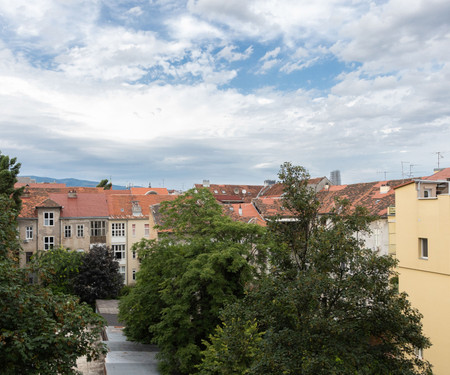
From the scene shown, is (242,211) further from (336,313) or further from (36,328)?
(36,328)

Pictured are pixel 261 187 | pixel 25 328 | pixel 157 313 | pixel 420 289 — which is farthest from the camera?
pixel 261 187

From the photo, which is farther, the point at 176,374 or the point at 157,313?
the point at 157,313

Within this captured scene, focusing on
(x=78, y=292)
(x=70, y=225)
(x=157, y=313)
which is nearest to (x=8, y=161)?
(x=70, y=225)

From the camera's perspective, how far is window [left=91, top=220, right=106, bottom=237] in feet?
160

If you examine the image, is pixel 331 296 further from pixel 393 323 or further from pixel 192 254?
pixel 192 254

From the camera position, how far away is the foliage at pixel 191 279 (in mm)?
24172

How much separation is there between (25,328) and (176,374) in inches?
718

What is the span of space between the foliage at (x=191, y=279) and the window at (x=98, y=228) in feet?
69.8

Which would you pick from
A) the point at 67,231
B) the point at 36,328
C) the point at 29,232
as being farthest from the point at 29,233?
the point at 36,328

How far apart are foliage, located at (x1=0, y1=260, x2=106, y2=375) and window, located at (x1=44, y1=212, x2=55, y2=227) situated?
127ft

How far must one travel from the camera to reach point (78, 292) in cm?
4397

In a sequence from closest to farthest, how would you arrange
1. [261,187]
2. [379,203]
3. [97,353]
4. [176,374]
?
[97,353]
[176,374]
[379,203]
[261,187]

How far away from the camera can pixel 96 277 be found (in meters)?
43.8

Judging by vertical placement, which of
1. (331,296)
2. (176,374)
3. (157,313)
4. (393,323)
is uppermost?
(331,296)
